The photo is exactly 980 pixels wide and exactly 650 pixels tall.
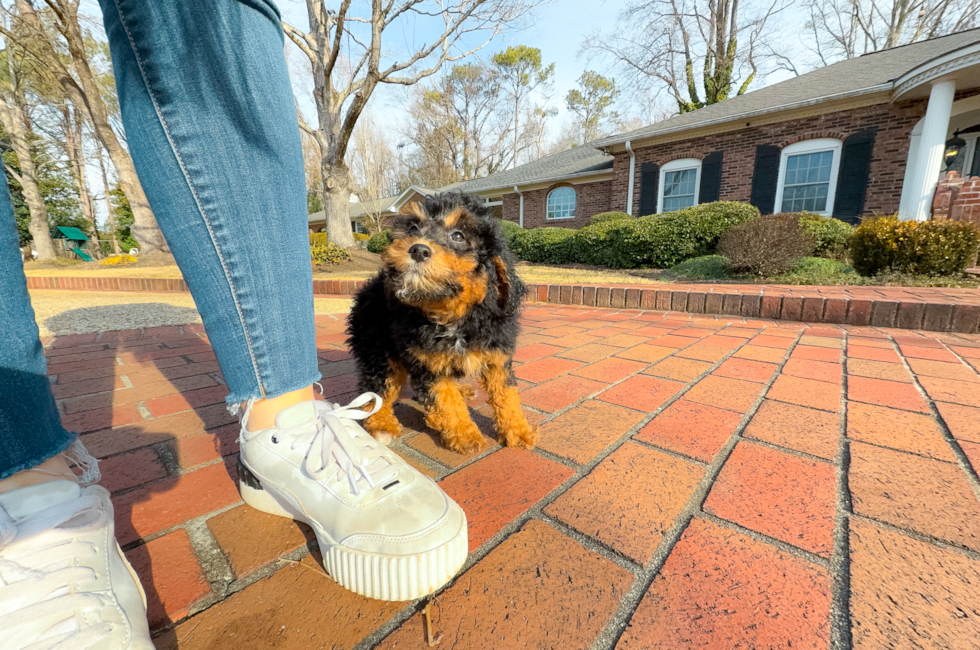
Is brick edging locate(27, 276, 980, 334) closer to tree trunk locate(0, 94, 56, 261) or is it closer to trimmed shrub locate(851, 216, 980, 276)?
trimmed shrub locate(851, 216, 980, 276)

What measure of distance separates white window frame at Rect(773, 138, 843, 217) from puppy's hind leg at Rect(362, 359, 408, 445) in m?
14.8

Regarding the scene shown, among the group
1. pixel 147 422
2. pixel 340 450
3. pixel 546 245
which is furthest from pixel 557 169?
pixel 340 450

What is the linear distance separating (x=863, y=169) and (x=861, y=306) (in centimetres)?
1069

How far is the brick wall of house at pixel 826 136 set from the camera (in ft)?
34.6

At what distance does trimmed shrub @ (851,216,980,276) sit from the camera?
20.0ft

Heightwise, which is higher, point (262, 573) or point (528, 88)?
point (528, 88)

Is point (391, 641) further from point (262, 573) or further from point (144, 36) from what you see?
point (144, 36)

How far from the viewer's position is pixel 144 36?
0.96 m

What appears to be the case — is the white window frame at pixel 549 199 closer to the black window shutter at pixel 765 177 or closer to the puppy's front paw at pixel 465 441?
the black window shutter at pixel 765 177

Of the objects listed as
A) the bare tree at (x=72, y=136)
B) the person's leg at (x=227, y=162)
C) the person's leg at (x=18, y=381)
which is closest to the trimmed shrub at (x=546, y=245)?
the person's leg at (x=227, y=162)

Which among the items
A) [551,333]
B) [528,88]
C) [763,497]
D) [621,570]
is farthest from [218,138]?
[528,88]

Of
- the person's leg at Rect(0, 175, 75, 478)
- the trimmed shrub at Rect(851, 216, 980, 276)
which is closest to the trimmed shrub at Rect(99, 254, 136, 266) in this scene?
the person's leg at Rect(0, 175, 75, 478)

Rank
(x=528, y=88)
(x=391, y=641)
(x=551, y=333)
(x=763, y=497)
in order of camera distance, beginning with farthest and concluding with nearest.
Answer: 1. (x=528, y=88)
2. (x=551, y=333)
3. (x=763, y=497)
4. (x=391, y=641)

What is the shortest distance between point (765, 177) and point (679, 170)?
8.81 feet
